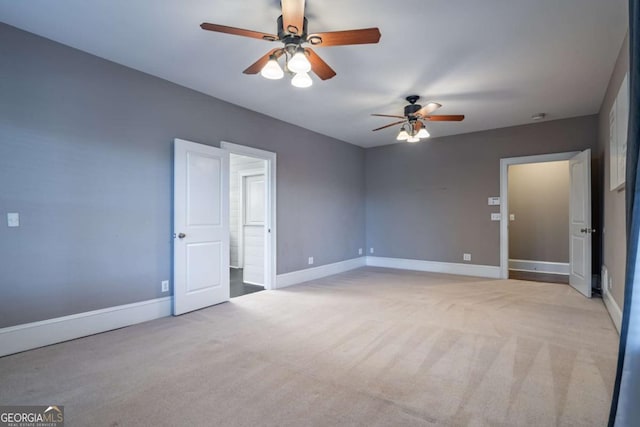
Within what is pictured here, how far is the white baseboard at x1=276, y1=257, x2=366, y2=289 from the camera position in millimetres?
5215

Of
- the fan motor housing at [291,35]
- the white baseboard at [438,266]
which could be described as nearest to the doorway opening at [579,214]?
the white baseboard at [438,266]

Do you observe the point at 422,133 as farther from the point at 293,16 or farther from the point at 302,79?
the point at 293,16

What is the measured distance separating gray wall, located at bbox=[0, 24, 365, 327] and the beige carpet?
52 centimetres

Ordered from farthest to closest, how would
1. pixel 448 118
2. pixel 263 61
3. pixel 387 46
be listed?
pixel 448 118
pixel 387 46
pixel 263 61

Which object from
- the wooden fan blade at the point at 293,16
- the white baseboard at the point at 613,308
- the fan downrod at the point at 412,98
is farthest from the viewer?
the fan downrod at the point at 412,98

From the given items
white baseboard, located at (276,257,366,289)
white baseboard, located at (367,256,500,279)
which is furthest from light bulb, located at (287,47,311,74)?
white baseboard, located at (367,256,500,279)

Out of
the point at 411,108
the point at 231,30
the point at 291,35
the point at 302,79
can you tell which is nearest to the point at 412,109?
the point at 411,108

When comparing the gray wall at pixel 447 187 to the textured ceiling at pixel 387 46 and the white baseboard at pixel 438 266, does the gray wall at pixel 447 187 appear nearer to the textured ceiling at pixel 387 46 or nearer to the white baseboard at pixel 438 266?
the white baseboard at pixel 438 266

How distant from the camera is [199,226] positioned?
12.9ft

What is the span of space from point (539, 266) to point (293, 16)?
6.91m

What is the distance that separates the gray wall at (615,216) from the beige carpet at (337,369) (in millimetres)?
495

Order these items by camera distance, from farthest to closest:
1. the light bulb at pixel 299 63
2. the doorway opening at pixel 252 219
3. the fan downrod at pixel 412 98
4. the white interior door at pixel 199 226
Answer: the doorway opening at pixel 252 219, the fan downrod at pixel 412 98, the white interior door at pixel 199 226, the light bulb at pixel 299 63

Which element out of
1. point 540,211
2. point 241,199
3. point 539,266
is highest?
point 241,199

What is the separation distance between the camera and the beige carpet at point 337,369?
6.20 feet
